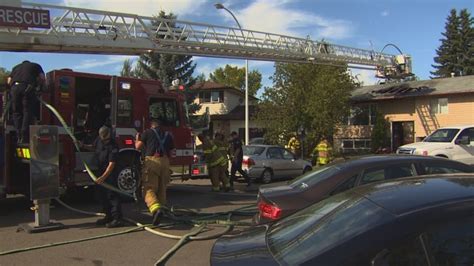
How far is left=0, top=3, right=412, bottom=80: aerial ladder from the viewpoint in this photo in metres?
18.1

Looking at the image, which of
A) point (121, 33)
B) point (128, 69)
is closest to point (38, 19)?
point (121, 33)

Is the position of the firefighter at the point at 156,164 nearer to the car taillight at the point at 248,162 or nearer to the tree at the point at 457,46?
the car taillight at the point at 248,162

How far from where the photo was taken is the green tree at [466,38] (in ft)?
229

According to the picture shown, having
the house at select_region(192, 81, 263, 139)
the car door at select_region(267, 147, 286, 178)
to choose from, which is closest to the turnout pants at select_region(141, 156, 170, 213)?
the car door at select_region(267, 147, 286, 178)

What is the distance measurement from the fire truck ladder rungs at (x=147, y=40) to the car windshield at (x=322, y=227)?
16.3m

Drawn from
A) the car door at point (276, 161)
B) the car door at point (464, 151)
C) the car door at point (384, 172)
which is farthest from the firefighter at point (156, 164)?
the car door at point (464, 151)

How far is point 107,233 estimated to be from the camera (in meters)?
8.72

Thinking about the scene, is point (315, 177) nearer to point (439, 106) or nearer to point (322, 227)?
point (322, 227)

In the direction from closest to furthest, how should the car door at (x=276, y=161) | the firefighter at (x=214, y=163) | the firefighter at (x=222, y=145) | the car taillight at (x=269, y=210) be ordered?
the car taillight at (x=269, y=210) → the firefighter at (x=214, y=163) → the firefighter at (x=222, y=145) → the car door at (x=276, y=161)

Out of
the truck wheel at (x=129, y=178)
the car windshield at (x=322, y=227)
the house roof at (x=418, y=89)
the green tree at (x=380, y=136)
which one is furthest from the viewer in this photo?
the green tree at (x=380, y=136)

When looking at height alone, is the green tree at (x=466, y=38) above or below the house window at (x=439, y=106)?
above

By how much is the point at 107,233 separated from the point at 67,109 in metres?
4.02

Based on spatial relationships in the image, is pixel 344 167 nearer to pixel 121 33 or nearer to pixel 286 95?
pixel 121 33

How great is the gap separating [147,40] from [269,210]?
17.0 meters
